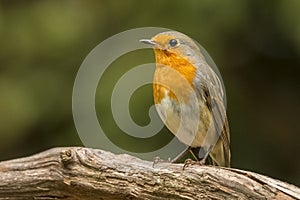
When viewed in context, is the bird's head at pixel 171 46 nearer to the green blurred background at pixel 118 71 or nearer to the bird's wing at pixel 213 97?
the bird's wing at pixel 213 97

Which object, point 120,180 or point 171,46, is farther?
point 171,46

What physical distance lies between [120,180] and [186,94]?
467mm

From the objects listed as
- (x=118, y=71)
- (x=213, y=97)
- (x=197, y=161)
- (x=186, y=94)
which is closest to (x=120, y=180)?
(x=197, y=161)

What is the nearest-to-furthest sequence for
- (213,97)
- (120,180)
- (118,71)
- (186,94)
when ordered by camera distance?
(120,180) → (186,94) → (213,97) → (118,71)

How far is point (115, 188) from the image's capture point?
3.33m

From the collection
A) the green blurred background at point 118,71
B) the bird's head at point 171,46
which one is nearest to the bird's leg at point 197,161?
the bird's head at point 171,46

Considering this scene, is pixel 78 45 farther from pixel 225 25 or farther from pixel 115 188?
pixel 115 188

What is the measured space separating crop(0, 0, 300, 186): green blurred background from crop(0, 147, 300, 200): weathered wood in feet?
5.93

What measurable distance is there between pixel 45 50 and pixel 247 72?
1.39m

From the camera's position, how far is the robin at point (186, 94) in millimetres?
3480

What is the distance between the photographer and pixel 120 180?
3.33 meters

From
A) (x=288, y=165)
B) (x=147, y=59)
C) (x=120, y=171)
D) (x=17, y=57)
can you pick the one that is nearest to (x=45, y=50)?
(x=17, y=57)

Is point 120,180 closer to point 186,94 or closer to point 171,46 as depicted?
point 186,94

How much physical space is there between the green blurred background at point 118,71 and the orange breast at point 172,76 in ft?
5.95
